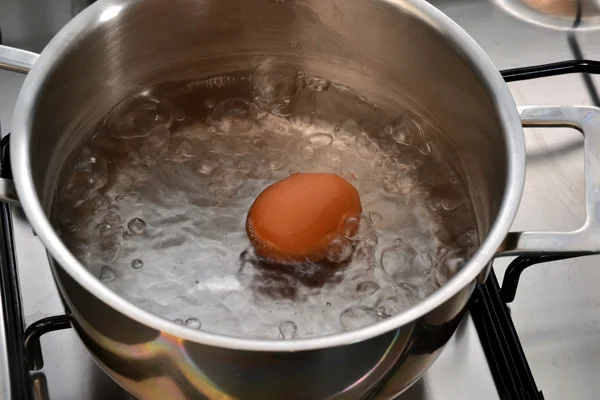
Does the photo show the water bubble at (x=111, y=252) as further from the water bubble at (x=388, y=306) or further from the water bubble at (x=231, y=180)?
the water bubble at (x=388, y=306)

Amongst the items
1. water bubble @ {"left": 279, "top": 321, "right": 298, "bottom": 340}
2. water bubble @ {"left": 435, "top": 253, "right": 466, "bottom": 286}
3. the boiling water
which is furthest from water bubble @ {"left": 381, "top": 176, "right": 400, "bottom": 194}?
water bubble @ {"left": 279, "top": 321, "right": 298, "bottom": 340}

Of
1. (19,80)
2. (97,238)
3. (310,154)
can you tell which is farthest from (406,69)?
(19,80)

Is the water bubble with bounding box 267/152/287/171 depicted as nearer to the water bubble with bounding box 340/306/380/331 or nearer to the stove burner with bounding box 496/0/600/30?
the water bubble with bounding box 340/306/380/331

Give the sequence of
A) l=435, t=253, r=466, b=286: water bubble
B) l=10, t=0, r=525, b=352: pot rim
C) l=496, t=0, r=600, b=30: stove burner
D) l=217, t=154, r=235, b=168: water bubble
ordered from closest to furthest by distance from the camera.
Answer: l=10, t=0, r=525, b=352: pot rim → l=435, t=253, r=466, b=286: water bubble → l=217, t=154, r=235, b=168: water bubble → l=496, t=0, r=600, b=30: stove burner

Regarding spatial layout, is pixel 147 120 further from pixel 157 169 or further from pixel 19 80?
pixel 19 80

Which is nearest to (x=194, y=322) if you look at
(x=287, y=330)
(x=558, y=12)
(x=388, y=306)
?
(x=287, y=330)

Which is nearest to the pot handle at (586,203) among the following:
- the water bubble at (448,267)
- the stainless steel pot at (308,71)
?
the stainless steel pot at (308,71)
